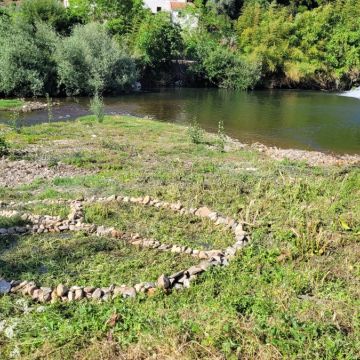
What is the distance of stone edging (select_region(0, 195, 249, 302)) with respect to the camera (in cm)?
663

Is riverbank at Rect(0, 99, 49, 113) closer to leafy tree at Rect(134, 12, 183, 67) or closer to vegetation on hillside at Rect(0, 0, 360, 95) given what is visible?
vegetation on hillside at Rect(0, 0, 360, 95)

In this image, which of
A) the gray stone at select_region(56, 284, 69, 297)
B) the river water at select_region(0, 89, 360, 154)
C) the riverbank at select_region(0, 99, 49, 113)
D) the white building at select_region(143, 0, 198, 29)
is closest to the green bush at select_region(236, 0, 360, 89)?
the river water at select_region(0, 89, 360, 154)

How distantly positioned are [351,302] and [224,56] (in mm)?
45965

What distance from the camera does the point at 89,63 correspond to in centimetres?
3759

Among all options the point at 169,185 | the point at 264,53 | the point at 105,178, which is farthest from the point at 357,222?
the point at 264,53

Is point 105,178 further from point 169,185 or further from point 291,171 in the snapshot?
point 291,171

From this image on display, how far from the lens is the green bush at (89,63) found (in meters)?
37.2

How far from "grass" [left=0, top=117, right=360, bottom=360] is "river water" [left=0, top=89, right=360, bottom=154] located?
436 inches

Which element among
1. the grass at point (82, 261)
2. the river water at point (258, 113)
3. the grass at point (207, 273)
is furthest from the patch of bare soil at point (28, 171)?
the river water at point (258, 113)

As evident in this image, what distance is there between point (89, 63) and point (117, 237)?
31.3 m

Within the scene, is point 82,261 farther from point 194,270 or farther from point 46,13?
point 46,13

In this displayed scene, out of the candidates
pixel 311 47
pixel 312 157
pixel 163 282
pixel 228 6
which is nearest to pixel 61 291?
pixel 163 282

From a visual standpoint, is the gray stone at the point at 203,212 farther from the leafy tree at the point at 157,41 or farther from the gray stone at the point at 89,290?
the leafy tree at the point at 157,41

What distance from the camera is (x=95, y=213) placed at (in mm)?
10125
